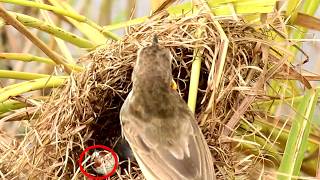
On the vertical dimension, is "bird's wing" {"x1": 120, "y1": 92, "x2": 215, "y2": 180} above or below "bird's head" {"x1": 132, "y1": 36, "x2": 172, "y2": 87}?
below

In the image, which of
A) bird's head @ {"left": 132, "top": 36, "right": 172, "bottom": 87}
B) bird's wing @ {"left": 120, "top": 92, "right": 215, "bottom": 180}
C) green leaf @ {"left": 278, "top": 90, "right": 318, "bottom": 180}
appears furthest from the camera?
bird's head @ {"left": 132, "top": 36, "right": 172, "bottom": 87}

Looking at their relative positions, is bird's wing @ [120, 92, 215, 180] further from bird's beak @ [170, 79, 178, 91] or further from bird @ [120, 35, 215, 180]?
bird's beak @ [170, 79, 178, 91]

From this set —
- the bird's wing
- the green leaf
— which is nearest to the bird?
the bird's wing

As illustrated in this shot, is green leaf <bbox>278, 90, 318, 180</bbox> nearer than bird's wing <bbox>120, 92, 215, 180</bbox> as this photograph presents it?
Yes

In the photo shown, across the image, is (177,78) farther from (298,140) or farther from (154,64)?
(298,140)

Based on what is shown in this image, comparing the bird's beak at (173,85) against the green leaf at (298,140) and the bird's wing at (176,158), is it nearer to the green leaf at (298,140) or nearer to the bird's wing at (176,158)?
the bird's wing at (176,158)

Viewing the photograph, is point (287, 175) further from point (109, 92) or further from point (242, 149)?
point (109, 92)

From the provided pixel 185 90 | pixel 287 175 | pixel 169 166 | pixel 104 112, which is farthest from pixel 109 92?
pixel 287 175
